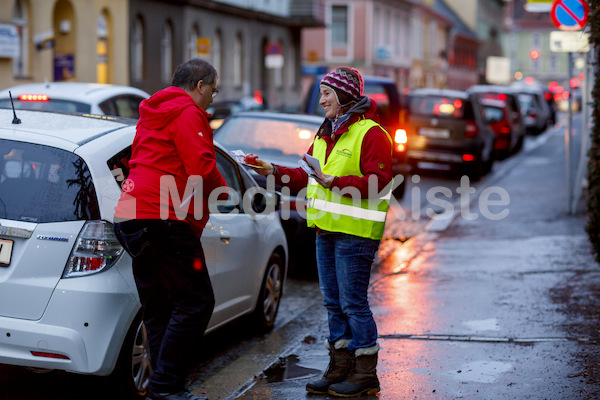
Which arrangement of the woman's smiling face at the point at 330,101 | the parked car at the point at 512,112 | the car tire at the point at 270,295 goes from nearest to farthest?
the woman's smiling face at the point at 330,101
the car tire at the point at 270,295
the parked car at the point at 512,112

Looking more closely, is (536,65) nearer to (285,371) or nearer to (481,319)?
(481,319)

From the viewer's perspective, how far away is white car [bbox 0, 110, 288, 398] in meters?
5.13

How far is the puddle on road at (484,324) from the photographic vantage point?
24.5 feet

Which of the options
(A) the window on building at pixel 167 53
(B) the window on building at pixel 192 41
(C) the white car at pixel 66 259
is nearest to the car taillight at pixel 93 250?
(C) the white car at pixel 66 259

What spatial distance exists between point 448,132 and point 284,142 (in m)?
11.0

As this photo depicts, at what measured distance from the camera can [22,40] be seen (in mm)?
26422

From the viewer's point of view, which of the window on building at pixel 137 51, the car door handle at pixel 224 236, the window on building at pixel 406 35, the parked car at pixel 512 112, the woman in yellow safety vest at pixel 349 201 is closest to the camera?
the woman in yellow safety vest at pixel 349 201

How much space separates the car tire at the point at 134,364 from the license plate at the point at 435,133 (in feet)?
53.2

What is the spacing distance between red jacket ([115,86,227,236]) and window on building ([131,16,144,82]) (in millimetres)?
29063

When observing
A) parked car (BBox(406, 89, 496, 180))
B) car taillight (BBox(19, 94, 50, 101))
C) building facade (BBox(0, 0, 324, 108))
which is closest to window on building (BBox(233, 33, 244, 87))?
building facade (BBox(0, 0, 324, 108))

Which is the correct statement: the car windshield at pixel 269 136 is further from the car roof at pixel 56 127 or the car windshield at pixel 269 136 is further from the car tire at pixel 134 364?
the car tire at pixel 134 364

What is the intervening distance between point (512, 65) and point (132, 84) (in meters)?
117

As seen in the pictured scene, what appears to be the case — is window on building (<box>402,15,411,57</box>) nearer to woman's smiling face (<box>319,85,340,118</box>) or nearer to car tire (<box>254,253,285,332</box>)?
car tire (<box>254,253,285,332</box>)

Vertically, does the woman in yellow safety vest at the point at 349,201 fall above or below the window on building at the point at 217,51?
below
